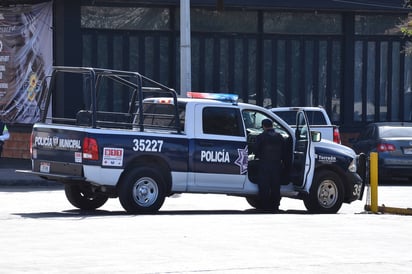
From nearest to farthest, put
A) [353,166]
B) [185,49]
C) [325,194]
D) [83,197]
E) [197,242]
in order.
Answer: [197,242] < [83,197] < [325,194] < [353,166] < [185,49]

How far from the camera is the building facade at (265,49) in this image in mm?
29391

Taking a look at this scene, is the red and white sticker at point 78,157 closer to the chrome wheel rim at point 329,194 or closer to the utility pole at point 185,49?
the chrome wheel rim at point 329,194

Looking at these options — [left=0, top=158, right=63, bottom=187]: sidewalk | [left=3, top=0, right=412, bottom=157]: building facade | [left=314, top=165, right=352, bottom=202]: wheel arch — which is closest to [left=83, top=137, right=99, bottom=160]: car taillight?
[left=314, top=165, right=352, bottom=202]: wheel arch

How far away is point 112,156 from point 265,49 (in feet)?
54.0

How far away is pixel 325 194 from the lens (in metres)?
17.8

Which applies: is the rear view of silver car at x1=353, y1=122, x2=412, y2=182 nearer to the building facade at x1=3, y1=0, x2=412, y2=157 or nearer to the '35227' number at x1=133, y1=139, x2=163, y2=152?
the building facade at x1=3, y1=0, x2=412, y2=157

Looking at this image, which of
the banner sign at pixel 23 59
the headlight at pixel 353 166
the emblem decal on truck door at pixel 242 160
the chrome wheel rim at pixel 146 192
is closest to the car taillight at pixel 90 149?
the chrome wheel rim at pixel 146 192

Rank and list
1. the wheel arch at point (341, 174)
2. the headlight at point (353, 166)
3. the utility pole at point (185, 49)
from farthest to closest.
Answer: the utility pole at point (185, 49) → the headlight at point (353, 166) → the wheel arch at point (341, 174)

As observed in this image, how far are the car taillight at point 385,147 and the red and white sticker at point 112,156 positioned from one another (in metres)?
10.7

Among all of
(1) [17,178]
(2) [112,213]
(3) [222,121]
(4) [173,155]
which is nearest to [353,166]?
(3) [222,121]

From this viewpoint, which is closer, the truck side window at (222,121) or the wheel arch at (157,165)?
the wheel arch at (157,165)

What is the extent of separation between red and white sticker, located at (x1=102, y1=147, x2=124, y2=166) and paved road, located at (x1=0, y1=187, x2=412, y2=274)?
799mm

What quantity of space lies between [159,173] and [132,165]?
1.48 ft

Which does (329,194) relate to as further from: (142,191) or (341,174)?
(142,191)
